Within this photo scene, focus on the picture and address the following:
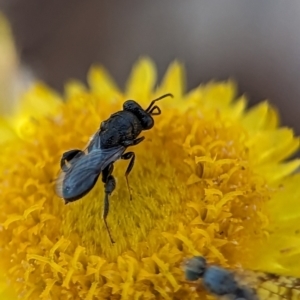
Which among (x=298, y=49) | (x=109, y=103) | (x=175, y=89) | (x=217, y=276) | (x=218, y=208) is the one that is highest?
(x=298, y=49)

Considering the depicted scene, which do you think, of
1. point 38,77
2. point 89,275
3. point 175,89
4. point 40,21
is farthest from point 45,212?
point 40,21

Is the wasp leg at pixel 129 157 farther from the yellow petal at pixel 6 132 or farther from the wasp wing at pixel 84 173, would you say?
the yellow petal at pixel 6 132

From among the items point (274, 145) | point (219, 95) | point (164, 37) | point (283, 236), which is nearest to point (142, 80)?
point (219, 95)

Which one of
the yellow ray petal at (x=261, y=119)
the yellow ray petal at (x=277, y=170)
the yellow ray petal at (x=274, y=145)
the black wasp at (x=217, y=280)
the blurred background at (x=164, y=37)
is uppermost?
the blurred background at (x=164, y=37)

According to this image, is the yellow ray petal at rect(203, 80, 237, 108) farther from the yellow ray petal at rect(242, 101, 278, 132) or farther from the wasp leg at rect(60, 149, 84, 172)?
the wasp leg at rect(60, 149, 84, 172)

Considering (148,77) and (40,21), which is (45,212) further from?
(40,21)

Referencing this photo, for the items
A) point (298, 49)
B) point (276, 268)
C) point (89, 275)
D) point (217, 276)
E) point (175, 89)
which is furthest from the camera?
point (298, 49)

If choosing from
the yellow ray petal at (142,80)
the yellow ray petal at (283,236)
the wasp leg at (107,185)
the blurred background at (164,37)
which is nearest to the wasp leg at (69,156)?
the wasp leg at (107,185)

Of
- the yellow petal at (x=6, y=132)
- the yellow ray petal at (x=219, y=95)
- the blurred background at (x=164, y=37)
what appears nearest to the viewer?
the yellow petal at (x=6, y=132)
